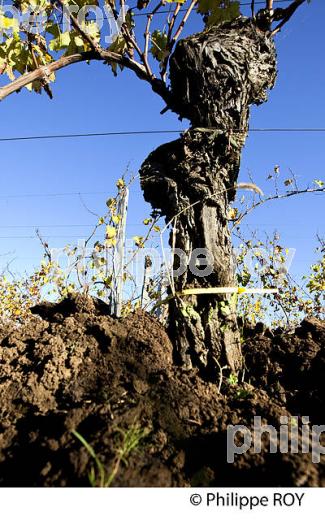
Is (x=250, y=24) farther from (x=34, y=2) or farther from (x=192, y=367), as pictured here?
(x=192, y=367)

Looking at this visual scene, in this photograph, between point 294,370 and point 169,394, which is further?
point 294,370

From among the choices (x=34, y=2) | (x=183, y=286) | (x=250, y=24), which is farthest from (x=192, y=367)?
(x=34, y=2)

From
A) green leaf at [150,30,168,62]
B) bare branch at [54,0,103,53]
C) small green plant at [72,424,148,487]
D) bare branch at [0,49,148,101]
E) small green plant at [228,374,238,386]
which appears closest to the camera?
small green plant at [72,424,148,487]

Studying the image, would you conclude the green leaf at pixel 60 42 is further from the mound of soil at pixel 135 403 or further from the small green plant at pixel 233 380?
the small green plant at pixel 233 380

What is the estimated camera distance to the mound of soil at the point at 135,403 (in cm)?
117

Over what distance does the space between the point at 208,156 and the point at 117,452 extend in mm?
1814

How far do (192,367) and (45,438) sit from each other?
95 centimetres

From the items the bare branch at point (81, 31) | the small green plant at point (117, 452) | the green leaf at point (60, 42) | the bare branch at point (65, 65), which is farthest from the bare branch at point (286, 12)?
the small green plant at point (117, 452)

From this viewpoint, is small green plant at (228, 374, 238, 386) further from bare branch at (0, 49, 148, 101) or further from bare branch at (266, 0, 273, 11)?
bare branch at (266, 0, 273, 11)

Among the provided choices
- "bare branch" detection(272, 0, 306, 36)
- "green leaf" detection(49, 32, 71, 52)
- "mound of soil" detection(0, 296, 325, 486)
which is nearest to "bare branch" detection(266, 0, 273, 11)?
"bare branch" detection(272, 0, 306, 36)

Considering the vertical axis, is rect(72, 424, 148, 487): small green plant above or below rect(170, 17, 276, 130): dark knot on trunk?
below

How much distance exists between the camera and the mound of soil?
3.83 feet
